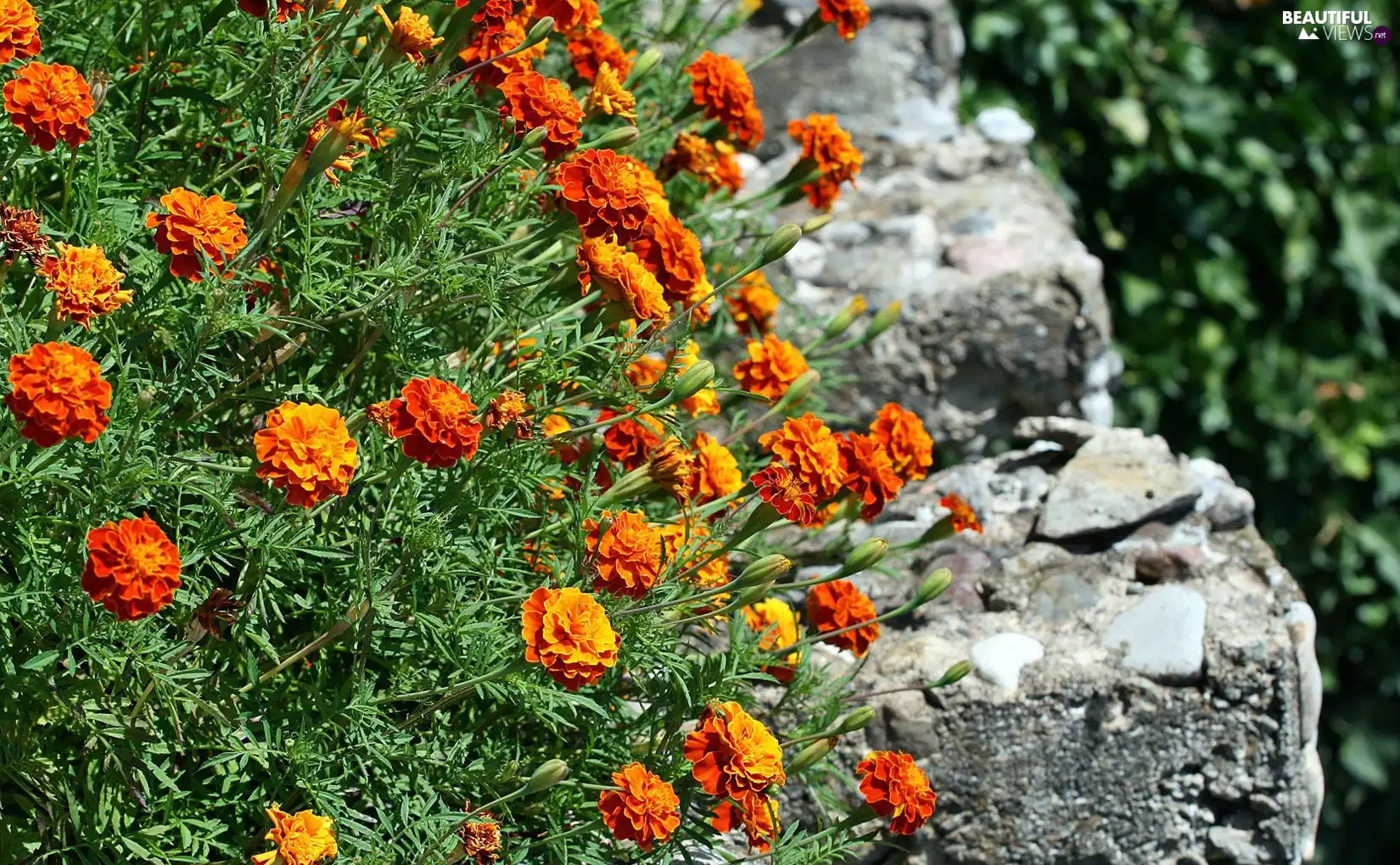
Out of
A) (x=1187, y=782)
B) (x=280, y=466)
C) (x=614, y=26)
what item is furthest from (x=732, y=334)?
(x=280, y=466)

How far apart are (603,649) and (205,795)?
534 mm

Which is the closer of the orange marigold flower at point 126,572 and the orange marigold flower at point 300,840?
the orange marigold flower at point 126,572

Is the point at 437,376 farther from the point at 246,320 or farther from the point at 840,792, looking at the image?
the point at 840,792

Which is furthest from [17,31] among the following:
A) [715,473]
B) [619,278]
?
[715,473]

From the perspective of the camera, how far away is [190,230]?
1.54m

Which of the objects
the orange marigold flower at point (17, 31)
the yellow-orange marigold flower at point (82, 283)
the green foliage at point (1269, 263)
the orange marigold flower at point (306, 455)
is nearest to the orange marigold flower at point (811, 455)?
the orange marigold flower at point (306, 455)

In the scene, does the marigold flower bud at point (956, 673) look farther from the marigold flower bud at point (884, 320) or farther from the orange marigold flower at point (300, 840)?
the orange marigold flower at point (300, 840)

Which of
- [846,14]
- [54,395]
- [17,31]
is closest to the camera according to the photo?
[54,395]

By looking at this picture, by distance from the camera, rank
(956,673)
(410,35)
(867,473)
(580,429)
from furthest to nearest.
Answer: (956,673) < (867,473) < (580,429) < (410,35)

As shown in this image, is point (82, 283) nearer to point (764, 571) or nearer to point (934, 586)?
point (764, 571)

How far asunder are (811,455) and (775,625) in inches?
14.3

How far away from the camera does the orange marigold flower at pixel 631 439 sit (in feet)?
6.12

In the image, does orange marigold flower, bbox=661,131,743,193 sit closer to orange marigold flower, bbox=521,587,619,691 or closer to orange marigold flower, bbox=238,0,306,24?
orange marigold flower, bbox=238,0,306,24

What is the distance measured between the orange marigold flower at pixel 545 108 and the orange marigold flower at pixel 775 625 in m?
0.68
